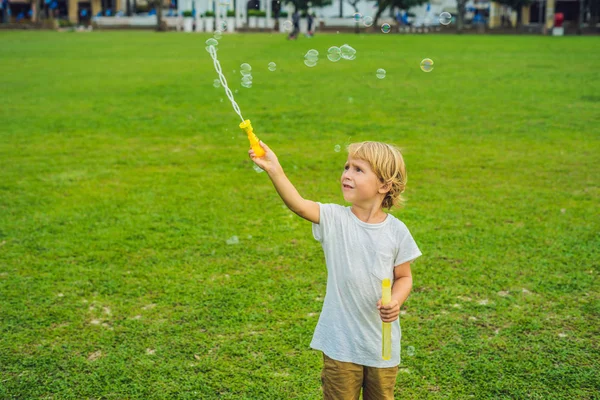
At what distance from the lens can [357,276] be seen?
2.68 meters

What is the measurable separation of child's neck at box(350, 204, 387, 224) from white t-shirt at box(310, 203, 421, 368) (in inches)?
1.1

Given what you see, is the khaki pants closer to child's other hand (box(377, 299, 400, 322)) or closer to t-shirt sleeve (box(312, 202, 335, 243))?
child's other hand (box(377, 299, 400, 322))

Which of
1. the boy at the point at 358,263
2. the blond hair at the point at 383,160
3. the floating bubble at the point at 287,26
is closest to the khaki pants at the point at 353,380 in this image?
the boy at the point at 358,263

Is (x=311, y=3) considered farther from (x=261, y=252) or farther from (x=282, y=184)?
(x=282, y=184)

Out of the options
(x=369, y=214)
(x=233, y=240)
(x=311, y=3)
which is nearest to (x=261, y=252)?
(x=233, y=240)

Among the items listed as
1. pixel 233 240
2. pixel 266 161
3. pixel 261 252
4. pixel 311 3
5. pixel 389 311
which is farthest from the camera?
pixel 311 3

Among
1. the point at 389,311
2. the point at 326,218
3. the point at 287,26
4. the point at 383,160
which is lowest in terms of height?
the point at 389,311

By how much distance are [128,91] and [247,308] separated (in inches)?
512

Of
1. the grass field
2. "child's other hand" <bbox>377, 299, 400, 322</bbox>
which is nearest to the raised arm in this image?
"child's other hand" <bbox>377, 299, 400, 322</bbox>

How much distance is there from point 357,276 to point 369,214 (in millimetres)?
282

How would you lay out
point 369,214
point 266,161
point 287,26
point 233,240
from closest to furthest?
point 266,161
point 369,214
point 287,26
point 233,240

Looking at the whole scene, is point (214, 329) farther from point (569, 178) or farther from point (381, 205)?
point (569, 178)

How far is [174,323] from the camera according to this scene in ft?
14.3

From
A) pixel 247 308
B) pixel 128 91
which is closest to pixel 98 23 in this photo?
pixel 128 91
